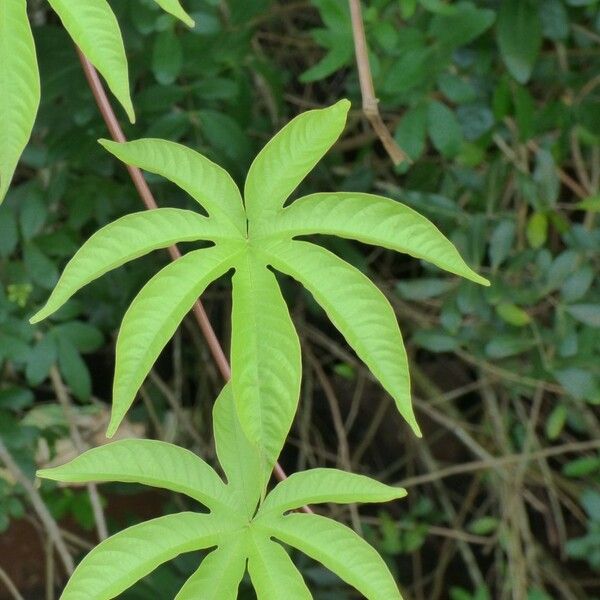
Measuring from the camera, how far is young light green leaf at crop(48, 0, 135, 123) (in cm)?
54

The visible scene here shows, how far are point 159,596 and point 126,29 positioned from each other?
719mm

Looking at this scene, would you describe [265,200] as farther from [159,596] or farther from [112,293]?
[159,596]

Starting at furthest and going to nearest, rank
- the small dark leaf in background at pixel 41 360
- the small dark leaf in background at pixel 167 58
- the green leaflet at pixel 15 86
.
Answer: the small dark leaf in background at pixel 41 360
the small dark leaf in background at pixel 167 58
the green leaflet at pixel 15 86

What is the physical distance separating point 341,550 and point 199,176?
9.8 inches

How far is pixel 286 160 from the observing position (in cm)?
63

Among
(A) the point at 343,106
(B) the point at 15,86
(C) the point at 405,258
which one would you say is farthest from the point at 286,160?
(C) the point at 405,258

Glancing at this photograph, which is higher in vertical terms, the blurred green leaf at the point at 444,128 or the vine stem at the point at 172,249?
the blurred green leaf at the point at 444,128

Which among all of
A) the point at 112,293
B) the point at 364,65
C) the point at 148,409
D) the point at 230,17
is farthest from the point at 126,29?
the point at 148,409

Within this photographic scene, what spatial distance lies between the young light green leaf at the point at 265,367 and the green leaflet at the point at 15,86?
15 cm

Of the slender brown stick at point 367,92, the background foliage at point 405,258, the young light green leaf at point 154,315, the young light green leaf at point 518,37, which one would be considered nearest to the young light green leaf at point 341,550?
the young light green leaf at point 154,315

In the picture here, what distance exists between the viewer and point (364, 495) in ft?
2.04

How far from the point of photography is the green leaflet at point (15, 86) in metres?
0.53

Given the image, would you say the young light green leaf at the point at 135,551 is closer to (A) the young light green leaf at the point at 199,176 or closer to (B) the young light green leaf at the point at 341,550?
(B) the young light green leaf at the point at 341,550

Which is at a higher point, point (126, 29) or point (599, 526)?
point (126, 29)
